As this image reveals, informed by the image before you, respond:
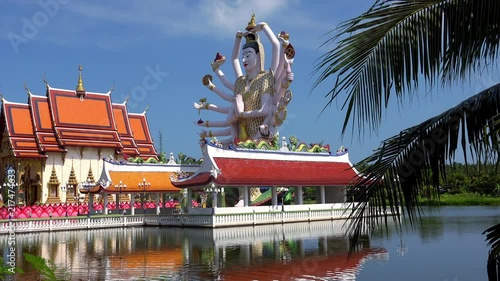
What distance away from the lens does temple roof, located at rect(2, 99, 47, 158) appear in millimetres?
43594

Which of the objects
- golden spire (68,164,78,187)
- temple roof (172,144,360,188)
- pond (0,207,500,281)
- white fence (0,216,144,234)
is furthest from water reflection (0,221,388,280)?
golden spire (68,164,78,187)

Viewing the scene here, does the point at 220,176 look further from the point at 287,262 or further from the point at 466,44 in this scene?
the point at 466,44

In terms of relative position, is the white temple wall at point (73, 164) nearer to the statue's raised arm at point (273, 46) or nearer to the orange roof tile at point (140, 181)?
the orange roof tile at point (140, 181)

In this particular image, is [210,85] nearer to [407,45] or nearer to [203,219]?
[203,219]

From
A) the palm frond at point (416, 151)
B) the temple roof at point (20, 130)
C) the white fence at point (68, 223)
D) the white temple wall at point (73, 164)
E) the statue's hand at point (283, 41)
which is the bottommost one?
the white fence at point (68, 223)

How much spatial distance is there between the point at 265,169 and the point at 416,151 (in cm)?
2587

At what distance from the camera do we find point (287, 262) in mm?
13938

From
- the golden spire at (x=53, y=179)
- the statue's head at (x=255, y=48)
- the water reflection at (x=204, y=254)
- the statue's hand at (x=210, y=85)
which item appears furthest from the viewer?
the golden spire at (x=53, y=179)

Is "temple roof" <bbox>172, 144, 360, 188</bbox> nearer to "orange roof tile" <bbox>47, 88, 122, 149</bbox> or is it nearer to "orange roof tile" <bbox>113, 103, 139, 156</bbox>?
"orange roof tile" <bbox>47, 88, 122, 149</bbox>

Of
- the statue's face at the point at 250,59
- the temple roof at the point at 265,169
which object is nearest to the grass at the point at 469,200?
the temple roof at the point at 265,169

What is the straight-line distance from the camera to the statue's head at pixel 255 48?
37594mm

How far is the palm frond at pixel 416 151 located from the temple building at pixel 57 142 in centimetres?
3969

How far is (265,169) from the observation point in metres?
30.2

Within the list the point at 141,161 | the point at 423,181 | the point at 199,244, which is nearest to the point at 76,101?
the point at 141,161
